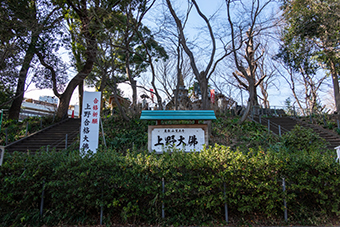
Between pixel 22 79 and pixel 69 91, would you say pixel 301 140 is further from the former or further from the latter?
pixel 22 79

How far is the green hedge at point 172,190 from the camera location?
455cm

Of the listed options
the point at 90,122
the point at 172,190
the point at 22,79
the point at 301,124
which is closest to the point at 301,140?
the point at 301,124

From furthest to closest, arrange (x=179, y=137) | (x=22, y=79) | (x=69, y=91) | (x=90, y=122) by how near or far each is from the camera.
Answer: (x=69, y=91) < (x=22, y=79) < (x=90, y=122) < (x=179, y=137)

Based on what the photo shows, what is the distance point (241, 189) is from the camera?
4.64 metres

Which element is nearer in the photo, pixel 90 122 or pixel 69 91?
pixel 90 122

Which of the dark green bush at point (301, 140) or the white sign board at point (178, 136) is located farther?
the dark green bush at point (301, 140)

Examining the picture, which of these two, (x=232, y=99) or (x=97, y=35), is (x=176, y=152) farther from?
(x=232, y=99)

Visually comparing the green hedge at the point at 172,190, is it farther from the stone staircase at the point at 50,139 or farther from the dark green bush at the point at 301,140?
the stone staircase at the point at 50,139

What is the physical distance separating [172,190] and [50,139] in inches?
527

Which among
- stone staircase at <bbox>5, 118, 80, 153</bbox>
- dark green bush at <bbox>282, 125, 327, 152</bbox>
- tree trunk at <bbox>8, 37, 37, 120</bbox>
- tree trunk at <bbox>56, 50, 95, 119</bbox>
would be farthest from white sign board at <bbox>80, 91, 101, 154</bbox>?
tree trunk at <bbox>56, 50, 95, 119</bbox>

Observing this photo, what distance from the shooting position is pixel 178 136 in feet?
29.3

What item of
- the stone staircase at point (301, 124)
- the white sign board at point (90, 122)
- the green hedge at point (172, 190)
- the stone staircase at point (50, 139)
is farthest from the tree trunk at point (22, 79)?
the stone staircase at point (301, 124)

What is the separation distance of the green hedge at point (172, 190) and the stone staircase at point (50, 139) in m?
9.14

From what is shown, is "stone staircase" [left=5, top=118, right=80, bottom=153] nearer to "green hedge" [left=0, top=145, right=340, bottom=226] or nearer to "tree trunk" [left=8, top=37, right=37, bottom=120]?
"tree trunk" [left=8, top=37, right=37, bottom=120]
